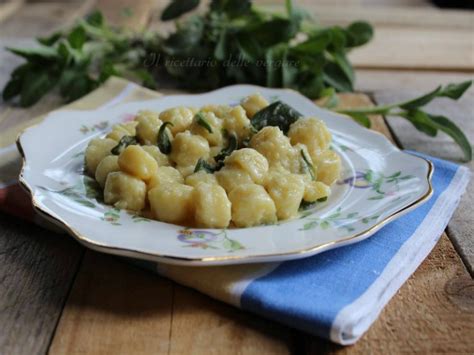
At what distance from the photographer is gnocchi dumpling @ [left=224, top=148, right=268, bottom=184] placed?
134cm

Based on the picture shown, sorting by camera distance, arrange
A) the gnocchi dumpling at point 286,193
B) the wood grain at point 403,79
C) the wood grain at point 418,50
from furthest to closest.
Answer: the wood grain at point 418,50, the wood grain at point 403,79, the gnocchi dumpling at point 286,193

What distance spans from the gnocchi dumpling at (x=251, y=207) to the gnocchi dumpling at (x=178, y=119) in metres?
0.33

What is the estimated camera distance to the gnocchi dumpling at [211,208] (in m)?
1.24

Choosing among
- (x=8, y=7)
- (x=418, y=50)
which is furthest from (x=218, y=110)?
(x=8, y=7)

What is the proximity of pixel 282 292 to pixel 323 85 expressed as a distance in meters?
1.32

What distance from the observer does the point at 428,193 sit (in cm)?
134

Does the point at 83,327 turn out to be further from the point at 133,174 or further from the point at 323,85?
the point at 323,85

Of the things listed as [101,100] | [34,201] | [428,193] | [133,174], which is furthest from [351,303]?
[101,100]

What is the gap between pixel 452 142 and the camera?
1978 millimetres

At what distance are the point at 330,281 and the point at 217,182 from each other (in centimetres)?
32

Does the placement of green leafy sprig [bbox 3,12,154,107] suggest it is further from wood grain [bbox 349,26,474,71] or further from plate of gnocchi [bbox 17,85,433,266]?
wood grain [bbox 349,26,474,71]

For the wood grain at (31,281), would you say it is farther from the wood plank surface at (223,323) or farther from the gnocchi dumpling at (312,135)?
the gnocchi dumpling at (312,135)

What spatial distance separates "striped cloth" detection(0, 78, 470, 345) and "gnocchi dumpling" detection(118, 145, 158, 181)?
20cm

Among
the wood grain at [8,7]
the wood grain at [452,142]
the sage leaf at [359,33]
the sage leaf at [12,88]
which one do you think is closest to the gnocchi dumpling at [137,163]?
the wood grain at [452,142]
